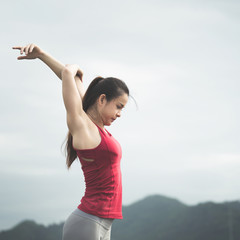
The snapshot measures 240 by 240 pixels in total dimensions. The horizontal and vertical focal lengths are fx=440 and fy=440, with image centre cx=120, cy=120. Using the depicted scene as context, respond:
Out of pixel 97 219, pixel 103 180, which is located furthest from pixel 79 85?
pixel 97 219

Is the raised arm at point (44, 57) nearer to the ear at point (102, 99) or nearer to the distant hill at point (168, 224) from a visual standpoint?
the ear at point (102, 99)

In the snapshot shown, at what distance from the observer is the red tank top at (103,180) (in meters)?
2.98

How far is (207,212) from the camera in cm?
9038

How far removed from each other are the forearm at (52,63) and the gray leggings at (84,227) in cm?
114

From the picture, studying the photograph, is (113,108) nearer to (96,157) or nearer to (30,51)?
(96,157)

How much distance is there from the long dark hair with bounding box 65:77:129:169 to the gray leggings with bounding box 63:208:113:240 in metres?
0.47

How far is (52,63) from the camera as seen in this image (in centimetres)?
353

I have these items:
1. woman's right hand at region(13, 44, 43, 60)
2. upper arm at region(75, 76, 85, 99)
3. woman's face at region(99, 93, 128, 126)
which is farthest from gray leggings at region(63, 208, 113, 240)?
woman's right hand at region(13, 44, 43, 60)

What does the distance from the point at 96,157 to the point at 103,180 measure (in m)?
0.17

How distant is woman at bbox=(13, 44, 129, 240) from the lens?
9.70 feet

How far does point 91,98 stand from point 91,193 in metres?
0.70

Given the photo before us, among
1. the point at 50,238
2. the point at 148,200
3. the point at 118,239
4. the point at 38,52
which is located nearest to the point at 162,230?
the point at 118,239

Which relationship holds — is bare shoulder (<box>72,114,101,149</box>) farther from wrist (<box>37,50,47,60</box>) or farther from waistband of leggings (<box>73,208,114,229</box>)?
wrist (<box>37,50,47,60</box>)

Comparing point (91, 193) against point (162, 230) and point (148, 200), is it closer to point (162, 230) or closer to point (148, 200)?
point (162, 230)
